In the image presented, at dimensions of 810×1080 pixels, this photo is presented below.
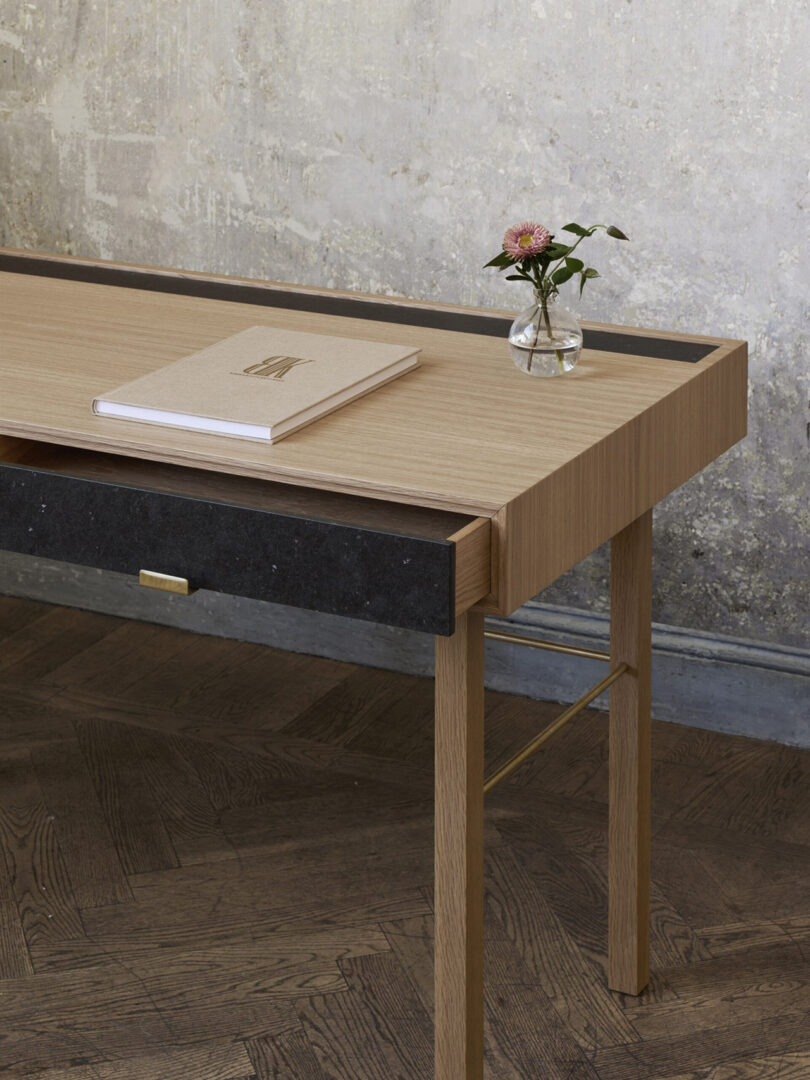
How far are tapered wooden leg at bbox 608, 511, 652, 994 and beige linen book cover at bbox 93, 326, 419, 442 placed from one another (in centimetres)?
39

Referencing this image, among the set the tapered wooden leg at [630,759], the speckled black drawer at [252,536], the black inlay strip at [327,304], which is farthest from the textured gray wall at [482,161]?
the speckled black drawer at [252,536]

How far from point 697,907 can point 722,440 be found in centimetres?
80

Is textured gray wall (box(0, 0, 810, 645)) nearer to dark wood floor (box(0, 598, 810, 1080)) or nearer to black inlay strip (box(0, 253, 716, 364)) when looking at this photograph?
dark wood floor (box(0, 598, 810, 1080))

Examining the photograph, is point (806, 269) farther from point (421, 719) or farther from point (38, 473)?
point (38, 473)

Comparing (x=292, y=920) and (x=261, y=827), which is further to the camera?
(x=261, y=827)

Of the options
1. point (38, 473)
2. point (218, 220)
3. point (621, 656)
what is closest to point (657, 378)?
point (621, 656)

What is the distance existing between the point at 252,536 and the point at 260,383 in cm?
31

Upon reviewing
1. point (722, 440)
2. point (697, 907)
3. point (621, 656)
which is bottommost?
point (697, 907)

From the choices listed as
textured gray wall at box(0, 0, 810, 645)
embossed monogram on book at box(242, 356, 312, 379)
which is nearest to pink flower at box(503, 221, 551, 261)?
embossed monogram on book at box(242, 356, 312, 379)

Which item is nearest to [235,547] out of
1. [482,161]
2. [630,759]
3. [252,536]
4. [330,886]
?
[252,536]

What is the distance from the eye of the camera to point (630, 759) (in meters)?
1.96

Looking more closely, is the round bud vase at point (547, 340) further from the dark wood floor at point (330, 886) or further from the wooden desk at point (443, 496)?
the dark wood floor at point (330, 886)

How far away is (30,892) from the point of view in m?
2.30

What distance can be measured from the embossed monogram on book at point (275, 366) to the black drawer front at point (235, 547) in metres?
0.30
